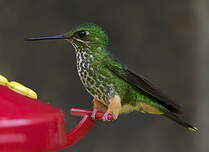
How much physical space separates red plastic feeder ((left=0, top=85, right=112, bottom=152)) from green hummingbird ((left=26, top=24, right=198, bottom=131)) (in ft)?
1.20

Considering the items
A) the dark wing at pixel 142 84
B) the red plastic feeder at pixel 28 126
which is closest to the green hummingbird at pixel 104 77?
the dark wing at pixel 142 84

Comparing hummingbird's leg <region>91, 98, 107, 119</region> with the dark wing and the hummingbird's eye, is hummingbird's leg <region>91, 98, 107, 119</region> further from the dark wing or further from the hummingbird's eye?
the hummingbird's eye

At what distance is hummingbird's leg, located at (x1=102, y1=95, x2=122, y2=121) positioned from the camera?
9.61ft

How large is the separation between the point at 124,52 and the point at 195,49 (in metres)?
0.49

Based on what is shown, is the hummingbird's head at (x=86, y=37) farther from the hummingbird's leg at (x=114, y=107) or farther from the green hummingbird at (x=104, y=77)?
the hummingbird's leg at (x=114, y=107)

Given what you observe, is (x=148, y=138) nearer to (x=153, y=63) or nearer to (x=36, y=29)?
(x=153, y=63)

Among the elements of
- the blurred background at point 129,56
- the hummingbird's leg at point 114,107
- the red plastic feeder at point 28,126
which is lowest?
the blurred background at point 129,56

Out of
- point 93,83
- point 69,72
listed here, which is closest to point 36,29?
point 69,72

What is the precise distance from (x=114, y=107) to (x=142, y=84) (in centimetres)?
15

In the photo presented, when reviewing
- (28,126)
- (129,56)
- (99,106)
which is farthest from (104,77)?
(129,56)

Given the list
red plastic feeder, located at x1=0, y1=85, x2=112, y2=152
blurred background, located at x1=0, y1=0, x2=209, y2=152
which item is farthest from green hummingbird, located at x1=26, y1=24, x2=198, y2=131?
blurred background, located at x1=0, y1=0, x2=209, y2=152

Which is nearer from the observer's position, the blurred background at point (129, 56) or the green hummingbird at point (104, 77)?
the green hummingbird at point (104, 77)

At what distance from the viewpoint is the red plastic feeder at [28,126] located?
7.89ft

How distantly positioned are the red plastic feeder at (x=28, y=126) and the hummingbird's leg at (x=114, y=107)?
288 mm
